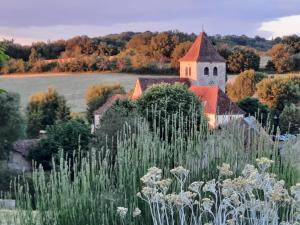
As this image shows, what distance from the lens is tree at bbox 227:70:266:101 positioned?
3562cm

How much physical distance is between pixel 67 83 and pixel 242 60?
1253 cm

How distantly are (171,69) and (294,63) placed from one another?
28.0ft

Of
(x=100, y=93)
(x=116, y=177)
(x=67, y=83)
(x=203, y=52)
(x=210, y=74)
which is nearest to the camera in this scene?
(x=116, y=177)

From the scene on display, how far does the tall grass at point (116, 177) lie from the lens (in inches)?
142

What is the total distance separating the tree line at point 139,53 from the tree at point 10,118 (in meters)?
15.6

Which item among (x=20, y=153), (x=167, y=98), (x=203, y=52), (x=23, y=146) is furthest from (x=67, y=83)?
(x=167, y=98)

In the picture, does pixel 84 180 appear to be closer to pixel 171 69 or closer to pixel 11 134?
pixel 11 134

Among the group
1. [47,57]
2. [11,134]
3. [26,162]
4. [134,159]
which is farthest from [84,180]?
[47,57]

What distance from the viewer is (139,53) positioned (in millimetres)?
41375

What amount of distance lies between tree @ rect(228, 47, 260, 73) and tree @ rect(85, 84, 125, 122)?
34.5 feet

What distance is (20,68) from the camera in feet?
132

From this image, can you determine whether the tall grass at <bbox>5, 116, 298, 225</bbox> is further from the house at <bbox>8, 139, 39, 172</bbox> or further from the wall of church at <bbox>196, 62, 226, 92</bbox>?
the wall of church at <bbox>196, 62, 226, 92</bbox>

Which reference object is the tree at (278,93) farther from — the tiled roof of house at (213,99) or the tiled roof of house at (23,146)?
the tiled roof of house at (23,146)

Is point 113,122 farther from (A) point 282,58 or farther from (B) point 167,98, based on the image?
(A) point 282,58
